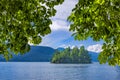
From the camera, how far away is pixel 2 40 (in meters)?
11.5

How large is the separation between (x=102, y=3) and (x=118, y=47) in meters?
1.86

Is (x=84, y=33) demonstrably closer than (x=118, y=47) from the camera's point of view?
No

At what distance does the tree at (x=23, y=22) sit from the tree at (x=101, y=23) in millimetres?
1036

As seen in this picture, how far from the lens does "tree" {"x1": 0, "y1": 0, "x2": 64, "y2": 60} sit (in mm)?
10330

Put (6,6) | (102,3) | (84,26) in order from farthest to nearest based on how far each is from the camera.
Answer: (84,26), (6,6), (102,3)

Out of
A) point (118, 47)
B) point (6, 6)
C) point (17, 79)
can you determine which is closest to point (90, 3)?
point (118, 47)

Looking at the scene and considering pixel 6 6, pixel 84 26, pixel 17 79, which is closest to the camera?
pixel 6 6

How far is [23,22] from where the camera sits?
34.7 ft

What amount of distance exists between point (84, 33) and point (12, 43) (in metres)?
2.69

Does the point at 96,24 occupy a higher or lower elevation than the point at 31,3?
lower

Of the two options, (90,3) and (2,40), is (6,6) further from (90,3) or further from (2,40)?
(90,3)

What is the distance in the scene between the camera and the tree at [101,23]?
32.1 feet

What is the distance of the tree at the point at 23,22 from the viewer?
33.9 ft

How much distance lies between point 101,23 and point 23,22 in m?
2.69
